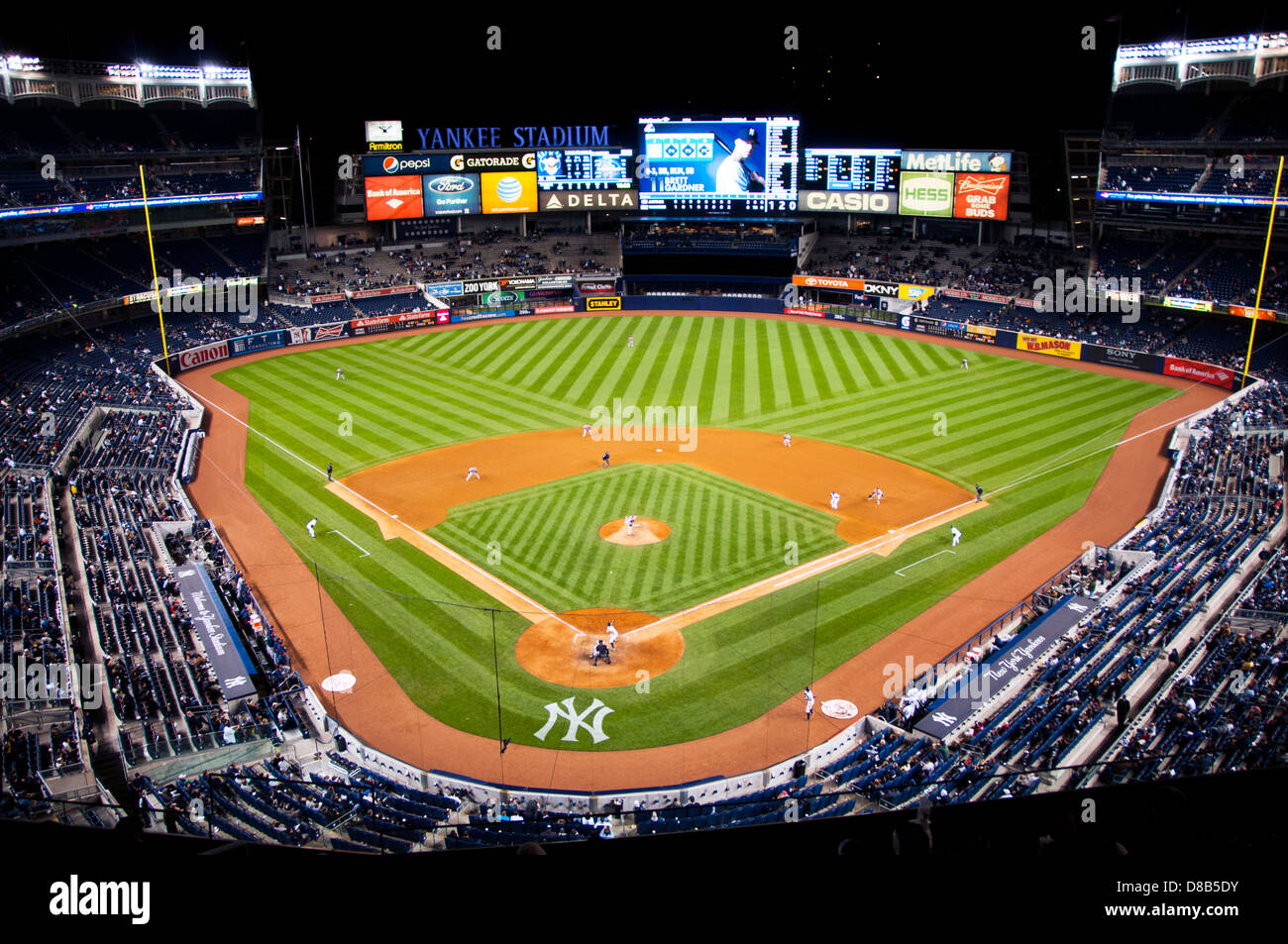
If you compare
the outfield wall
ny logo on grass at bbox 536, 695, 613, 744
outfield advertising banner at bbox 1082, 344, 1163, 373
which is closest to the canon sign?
the outfield wall

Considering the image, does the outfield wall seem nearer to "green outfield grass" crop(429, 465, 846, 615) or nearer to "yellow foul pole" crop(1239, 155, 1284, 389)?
"yellow foul pole" crop(1239, 155, 1284, 389)

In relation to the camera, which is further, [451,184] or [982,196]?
[451,184]

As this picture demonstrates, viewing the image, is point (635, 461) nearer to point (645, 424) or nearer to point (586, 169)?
point (645, 424)

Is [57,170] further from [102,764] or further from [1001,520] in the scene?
[1001,520]

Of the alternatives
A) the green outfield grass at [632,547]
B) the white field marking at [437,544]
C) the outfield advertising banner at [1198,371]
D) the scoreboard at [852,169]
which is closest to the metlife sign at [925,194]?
the scoreboard at [852,169]

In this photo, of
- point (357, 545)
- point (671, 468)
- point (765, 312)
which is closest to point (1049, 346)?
point (765, 312)
